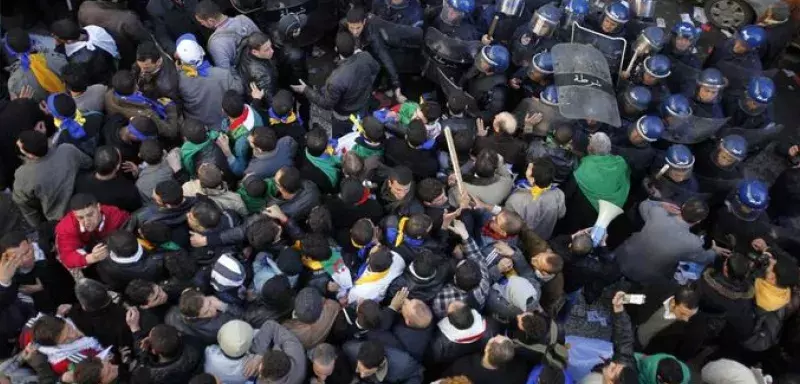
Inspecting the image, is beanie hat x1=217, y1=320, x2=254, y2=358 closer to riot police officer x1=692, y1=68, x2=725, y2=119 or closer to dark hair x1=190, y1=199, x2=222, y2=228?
dark hair x1=190, y1=199, x2=222, y2=228

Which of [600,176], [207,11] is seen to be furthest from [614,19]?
[207,11]

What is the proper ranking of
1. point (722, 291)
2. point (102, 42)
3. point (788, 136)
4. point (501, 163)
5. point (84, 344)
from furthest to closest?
point (788, 136)
point (102, 42)
point (501, 163)
point (722, 291)
point (84, 344)

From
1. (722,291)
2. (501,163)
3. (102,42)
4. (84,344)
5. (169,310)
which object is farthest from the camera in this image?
(102,42)

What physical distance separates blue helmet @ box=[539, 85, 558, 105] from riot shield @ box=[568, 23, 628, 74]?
3.76 feet

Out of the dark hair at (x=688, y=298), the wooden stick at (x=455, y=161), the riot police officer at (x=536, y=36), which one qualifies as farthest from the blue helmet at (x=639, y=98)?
the dark hair at (x=688, y=298)

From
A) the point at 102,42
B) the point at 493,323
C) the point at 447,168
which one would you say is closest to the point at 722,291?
the point at 493,323

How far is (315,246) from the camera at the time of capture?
17.6 feet

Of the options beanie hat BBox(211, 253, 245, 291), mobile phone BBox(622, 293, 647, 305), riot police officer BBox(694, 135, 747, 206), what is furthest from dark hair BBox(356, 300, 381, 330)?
riot police officer BBox(694, 135, 747, 206)

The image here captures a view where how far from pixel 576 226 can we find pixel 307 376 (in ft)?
11.0

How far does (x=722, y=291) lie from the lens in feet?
19.1

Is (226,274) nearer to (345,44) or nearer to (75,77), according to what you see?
(75,77)

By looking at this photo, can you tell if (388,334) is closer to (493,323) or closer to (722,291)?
(493,323)

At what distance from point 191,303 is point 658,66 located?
18.9 ft

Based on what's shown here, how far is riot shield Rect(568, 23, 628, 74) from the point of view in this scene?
8.23 m
